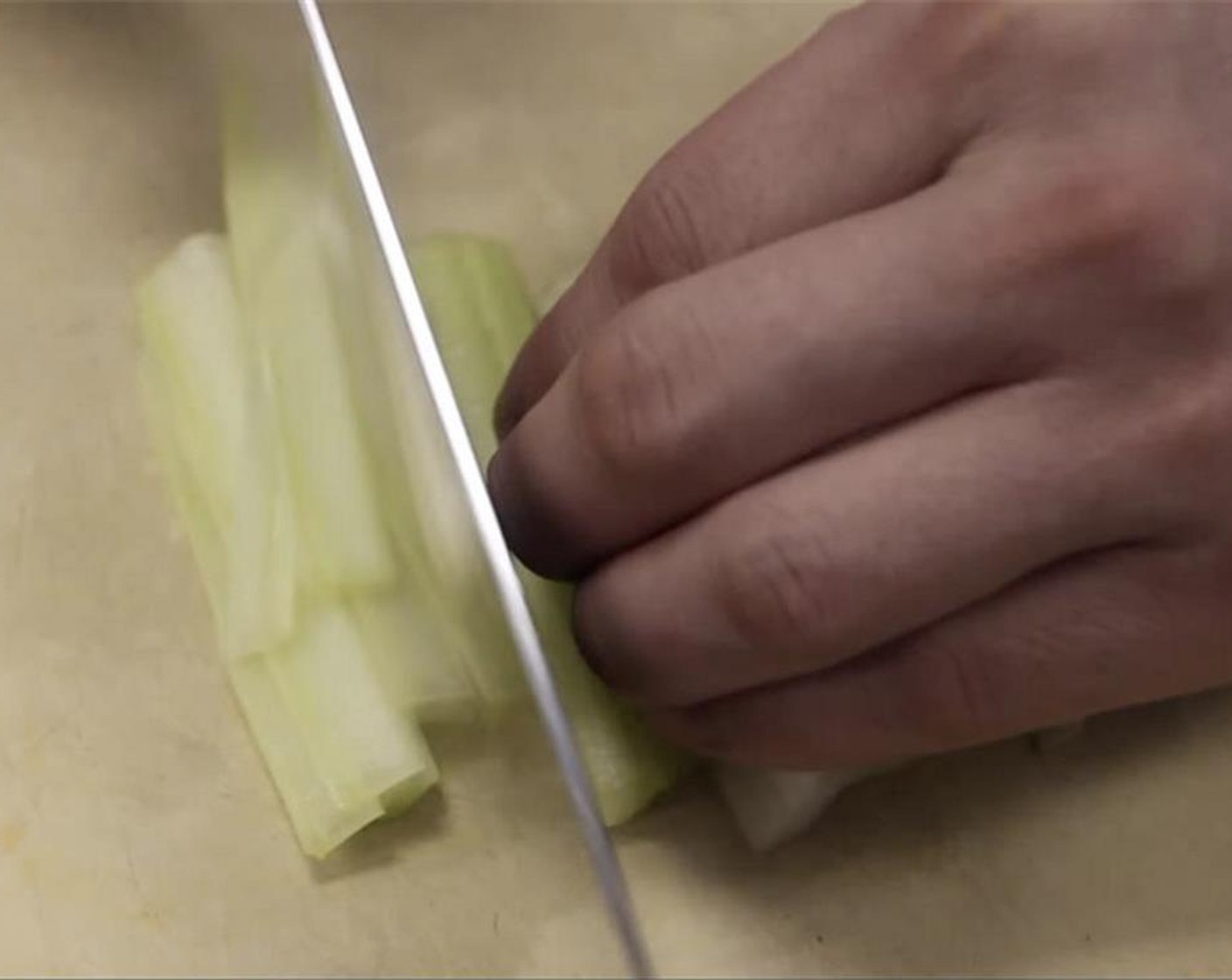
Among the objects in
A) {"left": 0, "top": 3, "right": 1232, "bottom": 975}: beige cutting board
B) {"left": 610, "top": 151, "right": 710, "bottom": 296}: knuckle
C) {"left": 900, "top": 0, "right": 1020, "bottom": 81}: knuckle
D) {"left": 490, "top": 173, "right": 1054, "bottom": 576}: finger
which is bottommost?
{"left": 0, "top": 3, "right": 1232, "bottom": 975}: beige cutting board

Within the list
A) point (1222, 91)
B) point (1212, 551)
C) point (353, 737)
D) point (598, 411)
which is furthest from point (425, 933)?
point (1222, 91)

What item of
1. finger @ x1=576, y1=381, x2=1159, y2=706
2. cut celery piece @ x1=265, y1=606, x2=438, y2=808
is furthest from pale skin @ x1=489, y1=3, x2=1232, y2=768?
cut celery piece @ x1=265, y1=606, x2=438, y2=808

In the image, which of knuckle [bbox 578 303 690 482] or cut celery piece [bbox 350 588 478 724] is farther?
cut celery piece [bbox 350 588 478 724]

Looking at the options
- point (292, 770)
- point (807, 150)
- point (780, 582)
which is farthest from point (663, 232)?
point (292, 770)

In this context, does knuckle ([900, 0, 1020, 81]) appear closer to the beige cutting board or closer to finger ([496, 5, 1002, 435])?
finger ([496, 5, 1002, 435])

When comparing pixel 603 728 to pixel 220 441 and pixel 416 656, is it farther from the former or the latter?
pixel 220 441

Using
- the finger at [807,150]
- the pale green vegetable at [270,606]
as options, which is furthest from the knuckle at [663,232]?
the pale green vegetable at [270,606]

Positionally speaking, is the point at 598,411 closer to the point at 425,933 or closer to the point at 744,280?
the point at 744,280

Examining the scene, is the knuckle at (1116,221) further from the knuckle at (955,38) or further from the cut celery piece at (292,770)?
the cut celery piece at (292,770)
